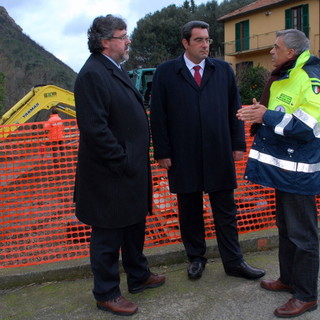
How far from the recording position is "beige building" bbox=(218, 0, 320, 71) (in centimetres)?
2406

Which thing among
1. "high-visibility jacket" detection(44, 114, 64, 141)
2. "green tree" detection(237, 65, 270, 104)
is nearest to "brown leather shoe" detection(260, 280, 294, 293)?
"high-visibility jacket" detection(44, 114, 64, 141)

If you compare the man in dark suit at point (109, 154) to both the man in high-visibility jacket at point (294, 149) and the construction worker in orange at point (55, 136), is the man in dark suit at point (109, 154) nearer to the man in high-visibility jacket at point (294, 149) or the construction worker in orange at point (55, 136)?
the man in high-visibility jacket at point (294, 149)

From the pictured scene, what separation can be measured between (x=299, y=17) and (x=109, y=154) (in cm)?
2596

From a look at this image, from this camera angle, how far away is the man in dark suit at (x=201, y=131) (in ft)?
10.2

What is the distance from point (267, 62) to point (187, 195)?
26078mm

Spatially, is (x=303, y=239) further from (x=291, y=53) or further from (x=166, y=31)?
(x=166, y=31)

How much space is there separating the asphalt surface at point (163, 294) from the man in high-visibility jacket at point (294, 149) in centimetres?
28

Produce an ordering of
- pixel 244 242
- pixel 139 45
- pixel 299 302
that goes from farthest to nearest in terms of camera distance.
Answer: pixel 139 45 → pixel 244 242 → pixel 299 302

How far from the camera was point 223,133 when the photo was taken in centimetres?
315

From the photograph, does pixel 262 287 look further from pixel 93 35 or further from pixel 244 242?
pixel 93 35

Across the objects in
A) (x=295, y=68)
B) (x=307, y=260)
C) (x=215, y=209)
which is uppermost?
(x=295, y=68)

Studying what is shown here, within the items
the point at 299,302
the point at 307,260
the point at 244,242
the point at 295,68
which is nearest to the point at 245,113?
the point at 295,68

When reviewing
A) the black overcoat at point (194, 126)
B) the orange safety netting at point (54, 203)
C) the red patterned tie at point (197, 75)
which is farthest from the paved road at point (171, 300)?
the red patterned tie at point (197, 75)

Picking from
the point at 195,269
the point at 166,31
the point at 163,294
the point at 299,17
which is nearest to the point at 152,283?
the point at 163,294
